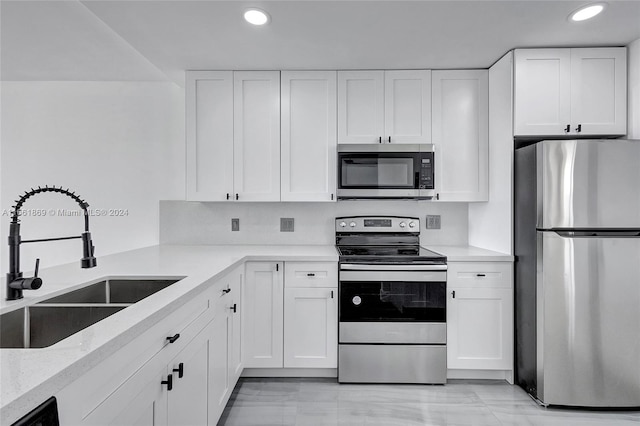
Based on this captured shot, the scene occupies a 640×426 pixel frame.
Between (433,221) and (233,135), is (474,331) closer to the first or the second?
(433,221)

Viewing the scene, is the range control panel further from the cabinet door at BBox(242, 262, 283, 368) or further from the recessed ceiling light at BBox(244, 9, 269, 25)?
the recessed ceiling light at BBox(244, 9, 269, 25)

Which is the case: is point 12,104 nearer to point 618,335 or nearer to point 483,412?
point 483,412

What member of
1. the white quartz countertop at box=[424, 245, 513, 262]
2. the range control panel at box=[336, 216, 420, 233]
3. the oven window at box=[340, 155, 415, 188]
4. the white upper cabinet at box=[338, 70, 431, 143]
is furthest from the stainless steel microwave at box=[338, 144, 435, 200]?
the white quartz countertop at box=[424, 245, 513, 262]

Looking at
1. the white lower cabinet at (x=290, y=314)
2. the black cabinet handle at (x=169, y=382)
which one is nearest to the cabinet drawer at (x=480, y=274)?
the white lower cabinet at (x=290, y=314)

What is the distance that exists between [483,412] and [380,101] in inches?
87.7

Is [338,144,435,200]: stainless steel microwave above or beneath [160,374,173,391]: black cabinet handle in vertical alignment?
above

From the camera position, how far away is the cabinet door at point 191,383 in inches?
51.0

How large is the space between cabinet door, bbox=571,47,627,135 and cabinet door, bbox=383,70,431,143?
97 cm

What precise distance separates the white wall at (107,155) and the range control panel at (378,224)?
1.50m

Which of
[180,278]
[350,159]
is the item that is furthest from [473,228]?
[180,278]

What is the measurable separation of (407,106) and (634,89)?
1461 millimetres

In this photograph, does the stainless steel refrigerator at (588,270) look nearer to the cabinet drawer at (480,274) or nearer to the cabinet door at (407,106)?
the cabinet drawer at (480,274)

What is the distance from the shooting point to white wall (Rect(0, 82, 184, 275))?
3.17m

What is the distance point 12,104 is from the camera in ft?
10.5
